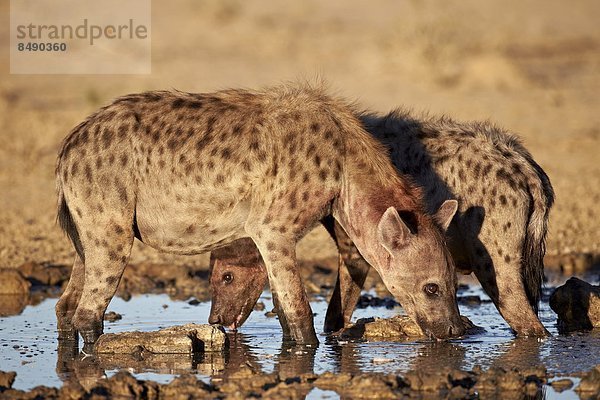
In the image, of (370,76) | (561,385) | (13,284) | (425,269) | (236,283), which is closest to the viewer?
(561,385)

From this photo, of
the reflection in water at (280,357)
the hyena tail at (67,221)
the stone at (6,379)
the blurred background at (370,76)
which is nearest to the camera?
the stone at (6,379)

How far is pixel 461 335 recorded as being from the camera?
25.3ft

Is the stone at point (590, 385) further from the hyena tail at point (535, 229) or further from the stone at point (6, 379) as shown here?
the stone at point (6, 379)

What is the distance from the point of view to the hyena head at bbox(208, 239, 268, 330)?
8591mm

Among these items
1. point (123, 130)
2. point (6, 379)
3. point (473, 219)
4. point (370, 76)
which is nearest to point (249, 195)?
point (123, 130)

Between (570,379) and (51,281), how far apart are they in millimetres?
4966

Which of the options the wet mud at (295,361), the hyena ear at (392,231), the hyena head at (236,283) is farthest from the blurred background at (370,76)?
the hyena ear at (392,231)

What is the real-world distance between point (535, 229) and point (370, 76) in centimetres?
1203

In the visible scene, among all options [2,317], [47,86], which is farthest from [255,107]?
[47,86]

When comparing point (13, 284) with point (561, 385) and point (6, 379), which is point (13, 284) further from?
point (561, 385)

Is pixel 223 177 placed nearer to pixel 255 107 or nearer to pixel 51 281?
pixel 255 107

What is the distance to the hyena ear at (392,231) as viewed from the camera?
7.46m

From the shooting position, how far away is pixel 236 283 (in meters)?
8.61

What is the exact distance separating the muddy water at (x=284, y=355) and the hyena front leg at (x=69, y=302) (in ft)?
0.49
